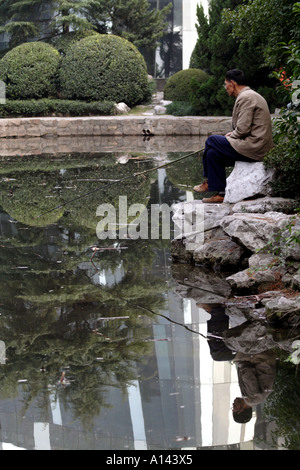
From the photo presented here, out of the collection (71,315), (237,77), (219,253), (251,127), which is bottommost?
(71,315)

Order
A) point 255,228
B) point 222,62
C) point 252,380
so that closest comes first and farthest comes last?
1. point 252,380
2. point 255,228
3. point 222,62

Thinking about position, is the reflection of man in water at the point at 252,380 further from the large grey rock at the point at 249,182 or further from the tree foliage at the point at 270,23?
the tree foliage at the point at 270,23

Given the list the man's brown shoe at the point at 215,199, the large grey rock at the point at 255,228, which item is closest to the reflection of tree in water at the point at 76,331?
the large grey rock at the point at 255,228

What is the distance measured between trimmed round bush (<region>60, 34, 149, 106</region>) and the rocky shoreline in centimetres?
1361

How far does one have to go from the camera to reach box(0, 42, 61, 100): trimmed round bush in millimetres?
19594

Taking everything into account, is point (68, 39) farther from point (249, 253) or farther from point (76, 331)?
point (76, 331)

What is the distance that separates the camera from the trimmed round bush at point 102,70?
63.4 feet

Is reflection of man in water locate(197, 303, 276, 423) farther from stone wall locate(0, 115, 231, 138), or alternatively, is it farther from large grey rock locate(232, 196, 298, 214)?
stone wall locate(0, 115, 231, 138)

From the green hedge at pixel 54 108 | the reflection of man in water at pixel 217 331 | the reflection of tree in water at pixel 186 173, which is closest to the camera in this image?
the reflection of man in water at pixel 217 331

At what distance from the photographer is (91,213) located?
804 centimetres

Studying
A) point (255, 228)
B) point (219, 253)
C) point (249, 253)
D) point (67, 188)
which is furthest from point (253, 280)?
point (67, 188)

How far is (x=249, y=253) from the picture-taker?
561 centimetres

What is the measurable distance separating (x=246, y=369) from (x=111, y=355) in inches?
31.5
